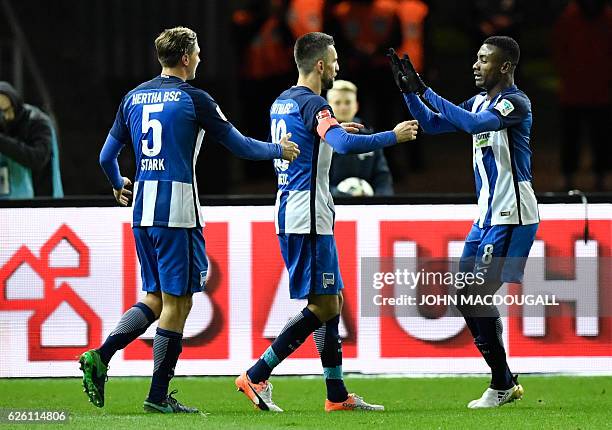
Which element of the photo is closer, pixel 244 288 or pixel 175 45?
pixel 175 45

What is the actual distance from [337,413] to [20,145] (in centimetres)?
337

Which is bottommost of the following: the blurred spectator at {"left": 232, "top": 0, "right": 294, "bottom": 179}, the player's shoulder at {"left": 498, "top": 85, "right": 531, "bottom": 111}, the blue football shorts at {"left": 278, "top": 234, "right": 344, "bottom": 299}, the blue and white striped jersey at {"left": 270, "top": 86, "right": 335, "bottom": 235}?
the blue football shorts at {"left": 278, "top": 234, "right": 344, "bottom": 299}

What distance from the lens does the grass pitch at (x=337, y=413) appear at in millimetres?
7691

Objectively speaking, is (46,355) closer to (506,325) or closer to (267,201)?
(267,201)

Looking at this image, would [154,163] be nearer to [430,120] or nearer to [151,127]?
[151,127]

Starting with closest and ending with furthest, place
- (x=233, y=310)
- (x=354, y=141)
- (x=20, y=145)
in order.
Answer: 1. (x=354, y=141)
2. (x=233, y=310)
3. (x=20, y=145)

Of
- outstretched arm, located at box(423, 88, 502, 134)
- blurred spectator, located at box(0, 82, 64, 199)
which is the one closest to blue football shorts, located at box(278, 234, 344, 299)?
outstretched arm, located at box(423, 88, 502, 134)

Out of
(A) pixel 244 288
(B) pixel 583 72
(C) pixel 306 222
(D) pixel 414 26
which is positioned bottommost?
(A) pixel 244 288

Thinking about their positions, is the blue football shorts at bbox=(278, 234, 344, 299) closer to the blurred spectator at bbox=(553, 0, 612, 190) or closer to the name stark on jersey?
the name stark on jersey

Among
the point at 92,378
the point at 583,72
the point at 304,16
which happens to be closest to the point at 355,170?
the point at 92,378

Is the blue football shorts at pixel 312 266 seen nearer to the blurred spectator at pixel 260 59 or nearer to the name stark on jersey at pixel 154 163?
the name stark on jersey at pixel 154 163

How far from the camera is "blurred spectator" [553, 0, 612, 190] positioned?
1488 centimetres

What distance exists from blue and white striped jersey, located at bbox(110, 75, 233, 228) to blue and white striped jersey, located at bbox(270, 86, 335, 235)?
354mm

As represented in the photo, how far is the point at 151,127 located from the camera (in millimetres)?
7957
